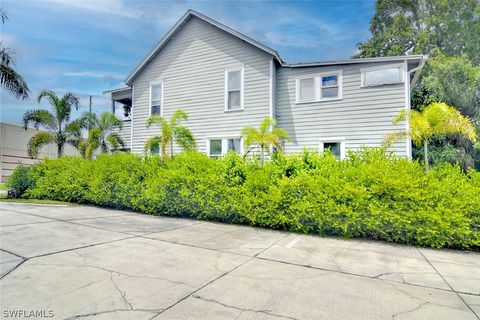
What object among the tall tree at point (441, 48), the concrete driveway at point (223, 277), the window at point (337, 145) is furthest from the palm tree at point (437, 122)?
the tall tree at point (441, 48)

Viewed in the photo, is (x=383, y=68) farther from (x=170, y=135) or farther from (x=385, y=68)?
(x=170, y=135)

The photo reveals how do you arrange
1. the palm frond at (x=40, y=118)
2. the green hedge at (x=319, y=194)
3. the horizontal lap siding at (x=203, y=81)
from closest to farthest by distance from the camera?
the green hedge at (x=319, y=194), the horizontal lap siding at (x=203, y=81), the palm frond at (x=40, y=118)

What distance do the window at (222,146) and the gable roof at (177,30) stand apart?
4150mm

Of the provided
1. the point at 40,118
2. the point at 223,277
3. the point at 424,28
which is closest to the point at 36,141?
the point at 40,118

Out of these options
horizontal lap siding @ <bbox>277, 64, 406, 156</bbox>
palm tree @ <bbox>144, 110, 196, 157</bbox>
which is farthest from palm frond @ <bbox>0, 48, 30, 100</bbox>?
horizontal lap siding @ <bbox>277, 64, 406, 156</bbox>

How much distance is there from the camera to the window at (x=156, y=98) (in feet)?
47.9

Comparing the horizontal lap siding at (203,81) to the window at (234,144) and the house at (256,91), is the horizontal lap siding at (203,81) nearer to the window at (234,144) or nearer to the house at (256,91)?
the house at (256,91)

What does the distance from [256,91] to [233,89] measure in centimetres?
123

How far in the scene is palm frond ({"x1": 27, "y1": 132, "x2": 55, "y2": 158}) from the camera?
1309cm

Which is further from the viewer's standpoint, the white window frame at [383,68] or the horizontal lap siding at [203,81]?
the horizontal lap siding at [203,81]

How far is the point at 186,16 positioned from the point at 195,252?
1284 cm

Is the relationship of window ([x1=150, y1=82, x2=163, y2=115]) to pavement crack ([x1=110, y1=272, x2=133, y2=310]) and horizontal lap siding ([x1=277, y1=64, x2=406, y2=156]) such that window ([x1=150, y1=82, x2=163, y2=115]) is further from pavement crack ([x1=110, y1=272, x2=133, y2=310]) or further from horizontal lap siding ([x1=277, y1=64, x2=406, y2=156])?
pavement crack ([x1=110, y1=272, x2=133, y2=310])

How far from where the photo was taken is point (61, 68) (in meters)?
12.2

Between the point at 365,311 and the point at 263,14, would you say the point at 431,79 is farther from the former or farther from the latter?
the point at 365,311
